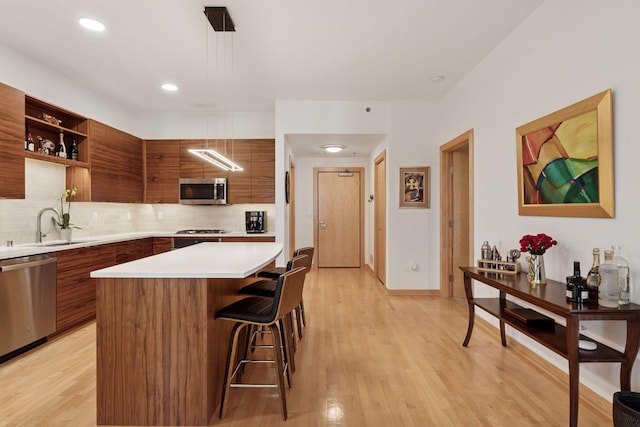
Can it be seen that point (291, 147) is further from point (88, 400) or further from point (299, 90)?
point (88, 400)

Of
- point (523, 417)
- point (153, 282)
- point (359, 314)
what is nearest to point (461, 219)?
point (359, 314)

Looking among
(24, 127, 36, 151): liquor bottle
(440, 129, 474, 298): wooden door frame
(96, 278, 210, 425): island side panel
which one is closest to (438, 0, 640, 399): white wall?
(440, 129, 474, 298): wooden door frame

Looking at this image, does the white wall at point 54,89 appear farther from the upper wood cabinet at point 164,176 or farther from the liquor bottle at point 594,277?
the liquor bottle at point 594,277

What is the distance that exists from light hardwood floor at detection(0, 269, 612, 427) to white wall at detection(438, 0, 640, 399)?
34cm

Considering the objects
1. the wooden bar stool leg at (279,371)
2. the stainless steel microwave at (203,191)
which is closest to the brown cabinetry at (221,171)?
the stainless steel microwave at (203,191)

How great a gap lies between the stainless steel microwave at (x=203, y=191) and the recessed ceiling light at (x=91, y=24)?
8.22 feet

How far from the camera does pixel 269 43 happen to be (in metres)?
3.07

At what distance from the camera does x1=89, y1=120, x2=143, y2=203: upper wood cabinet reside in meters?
4.15

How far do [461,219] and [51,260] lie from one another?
455 cm

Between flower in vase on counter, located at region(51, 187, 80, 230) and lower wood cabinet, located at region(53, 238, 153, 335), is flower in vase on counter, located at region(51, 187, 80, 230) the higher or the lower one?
the higher one

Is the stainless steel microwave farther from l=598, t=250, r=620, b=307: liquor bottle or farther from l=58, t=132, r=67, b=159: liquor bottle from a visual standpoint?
l=598, t=250, r=620, b=307: liquor bottle

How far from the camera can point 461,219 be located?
4.58 metres

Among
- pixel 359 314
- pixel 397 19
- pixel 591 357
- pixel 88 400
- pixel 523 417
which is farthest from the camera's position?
pixel 359 314

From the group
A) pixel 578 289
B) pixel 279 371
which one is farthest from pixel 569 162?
pixel 279 371
